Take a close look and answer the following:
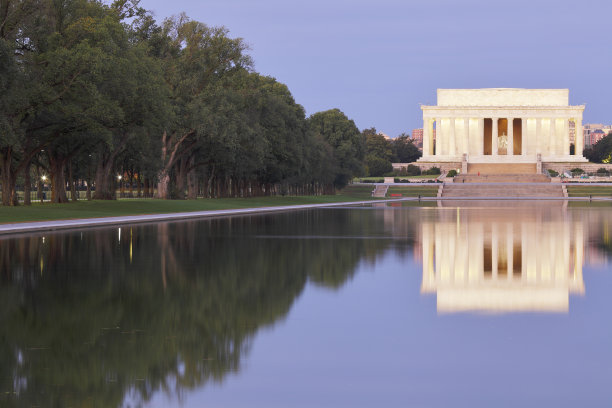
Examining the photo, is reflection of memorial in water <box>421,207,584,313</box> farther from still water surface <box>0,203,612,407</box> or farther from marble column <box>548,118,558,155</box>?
marble column <box>548,118,558,155</box>

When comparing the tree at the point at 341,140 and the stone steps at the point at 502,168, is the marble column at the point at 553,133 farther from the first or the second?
the tree at the point at 341,140

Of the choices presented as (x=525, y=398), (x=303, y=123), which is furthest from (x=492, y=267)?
(x=303, y=123)

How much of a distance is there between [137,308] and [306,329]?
10.0 feet

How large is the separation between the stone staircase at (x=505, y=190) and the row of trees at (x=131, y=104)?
19.3 meters

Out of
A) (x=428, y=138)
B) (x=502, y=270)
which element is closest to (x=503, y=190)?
(x=428, y=138)

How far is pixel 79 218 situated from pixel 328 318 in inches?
1196

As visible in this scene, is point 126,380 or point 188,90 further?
point 188,90

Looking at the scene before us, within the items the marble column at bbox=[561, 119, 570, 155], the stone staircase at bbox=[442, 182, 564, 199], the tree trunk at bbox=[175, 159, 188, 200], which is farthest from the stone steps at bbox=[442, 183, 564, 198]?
the marble column at bbox=[561, 119, 570, 155]

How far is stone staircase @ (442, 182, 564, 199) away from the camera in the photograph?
96.3 meters

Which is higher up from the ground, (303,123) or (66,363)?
(303,123)

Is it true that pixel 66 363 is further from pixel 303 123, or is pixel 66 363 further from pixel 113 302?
pixel 303 123

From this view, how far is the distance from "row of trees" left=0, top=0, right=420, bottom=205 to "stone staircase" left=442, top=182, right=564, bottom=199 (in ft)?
63.3

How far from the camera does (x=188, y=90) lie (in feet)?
199

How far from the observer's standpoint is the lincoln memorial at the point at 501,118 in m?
140
